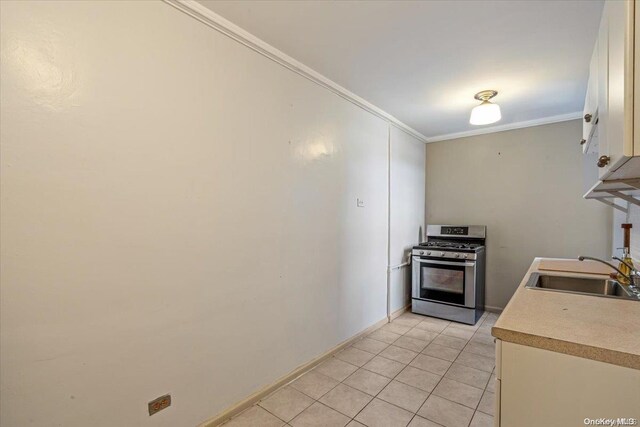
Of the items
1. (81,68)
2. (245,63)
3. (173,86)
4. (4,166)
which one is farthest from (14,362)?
(245,63)

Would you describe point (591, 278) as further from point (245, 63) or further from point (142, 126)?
point (142, 126)

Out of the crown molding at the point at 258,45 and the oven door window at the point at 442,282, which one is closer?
the crown molding at the point at 258,45

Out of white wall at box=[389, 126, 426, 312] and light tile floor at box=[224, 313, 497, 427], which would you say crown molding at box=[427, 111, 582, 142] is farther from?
light tile floor at box=[224, 313, 497, 427]

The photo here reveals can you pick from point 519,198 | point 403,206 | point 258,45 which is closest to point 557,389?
point 258,45

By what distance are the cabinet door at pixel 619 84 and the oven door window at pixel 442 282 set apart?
104 inches

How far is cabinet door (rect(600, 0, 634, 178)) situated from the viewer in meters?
0.89

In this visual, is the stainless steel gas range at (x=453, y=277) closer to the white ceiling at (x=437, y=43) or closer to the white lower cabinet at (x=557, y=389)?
the white ceiling at (x=437, y=43)

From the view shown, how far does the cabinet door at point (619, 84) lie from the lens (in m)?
0.89

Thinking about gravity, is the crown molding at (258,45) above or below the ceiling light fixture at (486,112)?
above

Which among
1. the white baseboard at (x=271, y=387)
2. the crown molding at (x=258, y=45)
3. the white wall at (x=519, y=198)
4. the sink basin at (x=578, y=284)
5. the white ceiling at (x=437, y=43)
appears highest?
the white ceiling at (x=437, y=43)

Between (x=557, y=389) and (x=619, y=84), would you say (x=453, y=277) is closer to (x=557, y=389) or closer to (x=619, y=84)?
(x=557, y=389)

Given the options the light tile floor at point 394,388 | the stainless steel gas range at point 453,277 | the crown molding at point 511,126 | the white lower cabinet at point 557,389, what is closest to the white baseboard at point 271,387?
the light tile floor at point 394,388

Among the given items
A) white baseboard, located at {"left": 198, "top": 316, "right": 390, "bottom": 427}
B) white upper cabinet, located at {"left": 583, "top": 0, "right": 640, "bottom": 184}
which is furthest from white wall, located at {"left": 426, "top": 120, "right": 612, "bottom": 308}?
white upper cabinet, located at {"left": 583, "top": 0, "right": 640, "bottom": 184}

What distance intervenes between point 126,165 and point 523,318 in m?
1.91
